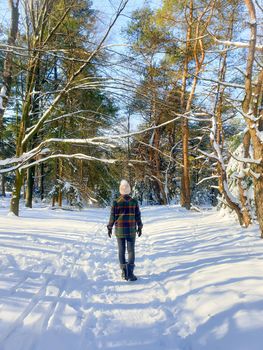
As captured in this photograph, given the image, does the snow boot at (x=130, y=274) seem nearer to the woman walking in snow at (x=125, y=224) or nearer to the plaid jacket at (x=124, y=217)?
the woman walking in snow at (x=125, y=224)

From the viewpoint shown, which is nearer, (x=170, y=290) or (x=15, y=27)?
(x=170, y=290)

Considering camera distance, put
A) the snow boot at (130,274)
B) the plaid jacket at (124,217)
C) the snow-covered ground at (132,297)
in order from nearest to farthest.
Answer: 1. the snow-covered ground at (132,297)
2. the snow boot at (130,274)
3. the plaid jacket at (124,217)

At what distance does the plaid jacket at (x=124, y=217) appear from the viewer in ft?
18.1

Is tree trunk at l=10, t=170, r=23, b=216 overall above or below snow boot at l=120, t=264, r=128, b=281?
above

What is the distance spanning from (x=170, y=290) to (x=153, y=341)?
1.48 m

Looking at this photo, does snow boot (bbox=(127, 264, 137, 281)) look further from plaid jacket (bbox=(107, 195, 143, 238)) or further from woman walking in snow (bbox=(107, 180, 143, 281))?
plaid jacket (bbox=(107, 195, 143, 238))

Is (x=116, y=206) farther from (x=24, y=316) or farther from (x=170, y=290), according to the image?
(x=24, y=316)

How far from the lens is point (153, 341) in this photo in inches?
128

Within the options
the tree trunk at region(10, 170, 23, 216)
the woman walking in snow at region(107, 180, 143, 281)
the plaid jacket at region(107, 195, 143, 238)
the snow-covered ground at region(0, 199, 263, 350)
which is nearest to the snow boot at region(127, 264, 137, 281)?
the woman walking in snow at region(107, 180, 143, 281)

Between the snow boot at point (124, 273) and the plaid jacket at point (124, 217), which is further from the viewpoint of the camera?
the plaid jacket at point (124, 217)

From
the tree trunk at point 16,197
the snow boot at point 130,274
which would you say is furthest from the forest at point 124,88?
the snow boot at point 130,274

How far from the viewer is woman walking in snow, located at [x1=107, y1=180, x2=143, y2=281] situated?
5391 mm

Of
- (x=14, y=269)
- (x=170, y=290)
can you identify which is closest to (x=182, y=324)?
(x=170, y=290)

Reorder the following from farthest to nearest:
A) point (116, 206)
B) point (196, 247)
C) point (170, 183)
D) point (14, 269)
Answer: point (170, 183)
point (196, 247)
point (116, 206)
point (14, 269)
